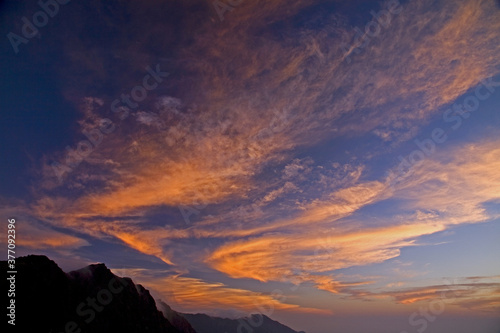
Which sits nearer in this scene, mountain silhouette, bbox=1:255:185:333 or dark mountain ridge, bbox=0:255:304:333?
dark mountain ridge, bbox=0:255:304:333

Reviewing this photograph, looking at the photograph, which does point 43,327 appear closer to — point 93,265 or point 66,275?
point 66,275

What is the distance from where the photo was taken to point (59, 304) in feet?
427

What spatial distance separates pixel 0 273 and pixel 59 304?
113ft

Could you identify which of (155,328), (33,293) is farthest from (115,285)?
(33,293)

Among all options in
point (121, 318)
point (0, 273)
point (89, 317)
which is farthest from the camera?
point (121, 318)

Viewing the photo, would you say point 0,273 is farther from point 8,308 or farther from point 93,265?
point 93,265

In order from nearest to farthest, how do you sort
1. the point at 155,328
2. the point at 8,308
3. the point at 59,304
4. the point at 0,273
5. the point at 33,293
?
the point at 8,308 < the point at 0,273 < the point at 33,293 < the point at 59,304 < the point at 155,328

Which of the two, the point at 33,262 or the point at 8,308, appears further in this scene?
the point at 33,262

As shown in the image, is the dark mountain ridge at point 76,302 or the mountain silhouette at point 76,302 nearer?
the dark mountain ridge at point 76,302

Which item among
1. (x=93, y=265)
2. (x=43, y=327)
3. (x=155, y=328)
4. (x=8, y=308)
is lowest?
(x=155, y=328)

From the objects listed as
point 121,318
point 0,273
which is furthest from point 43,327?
point 121,318

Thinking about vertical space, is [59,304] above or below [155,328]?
above

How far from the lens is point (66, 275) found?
154 m

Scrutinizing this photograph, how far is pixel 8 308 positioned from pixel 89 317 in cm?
6121
